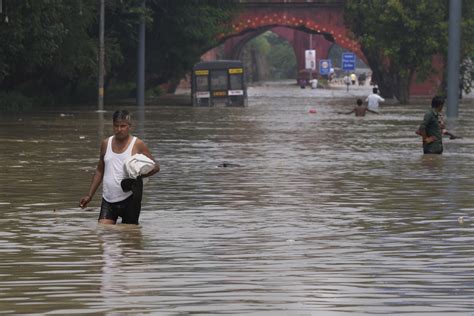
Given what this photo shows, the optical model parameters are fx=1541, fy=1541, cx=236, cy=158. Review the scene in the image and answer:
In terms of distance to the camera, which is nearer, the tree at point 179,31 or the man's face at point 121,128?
the man's face at point 121,128

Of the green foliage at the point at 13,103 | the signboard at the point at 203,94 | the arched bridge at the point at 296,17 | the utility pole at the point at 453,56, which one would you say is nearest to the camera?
the utility pole at the point at 453,56

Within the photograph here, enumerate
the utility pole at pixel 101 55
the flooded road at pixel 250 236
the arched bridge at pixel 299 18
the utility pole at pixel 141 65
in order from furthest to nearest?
the arched bridge at pixel 299 18
the utility pole at pixel 141 65
the utility pole at pixel 101 55
the flooded road at pixel 250 236

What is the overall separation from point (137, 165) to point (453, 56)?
41754mm

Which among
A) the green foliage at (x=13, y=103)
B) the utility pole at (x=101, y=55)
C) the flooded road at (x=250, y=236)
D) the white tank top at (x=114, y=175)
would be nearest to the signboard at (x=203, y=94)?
the utility pole at (x=101, y=55)

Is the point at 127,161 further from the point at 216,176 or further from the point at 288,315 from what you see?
the point at 216,176

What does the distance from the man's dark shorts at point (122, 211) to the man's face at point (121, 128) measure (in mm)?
618

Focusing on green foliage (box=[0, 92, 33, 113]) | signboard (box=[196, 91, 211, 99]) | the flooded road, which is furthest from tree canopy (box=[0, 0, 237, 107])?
the flooded road

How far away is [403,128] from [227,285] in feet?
114

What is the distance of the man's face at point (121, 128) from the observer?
50.2 ft

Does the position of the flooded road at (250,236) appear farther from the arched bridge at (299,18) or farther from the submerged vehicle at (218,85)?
the arched bridge at (299,18)

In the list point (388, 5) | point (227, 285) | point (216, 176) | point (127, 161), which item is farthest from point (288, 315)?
point (388, 5)

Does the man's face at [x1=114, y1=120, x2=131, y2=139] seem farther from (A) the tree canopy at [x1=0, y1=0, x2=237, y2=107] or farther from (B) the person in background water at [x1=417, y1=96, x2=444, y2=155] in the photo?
(A) the tree canopy at [x1=0, y1=0, x2=237, y2=107]

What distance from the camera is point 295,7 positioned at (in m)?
108

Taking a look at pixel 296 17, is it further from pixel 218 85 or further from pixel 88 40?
pixel 88 40
